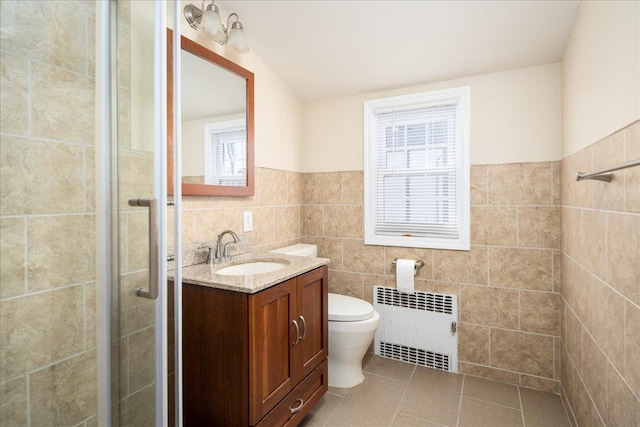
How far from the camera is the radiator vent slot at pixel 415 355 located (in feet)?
7.91

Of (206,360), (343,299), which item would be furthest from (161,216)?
(343,299)

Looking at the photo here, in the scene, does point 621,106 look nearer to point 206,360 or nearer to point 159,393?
point 159,393

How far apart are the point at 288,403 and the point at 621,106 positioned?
1813 millimetres

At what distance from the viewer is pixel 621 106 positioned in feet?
3.91

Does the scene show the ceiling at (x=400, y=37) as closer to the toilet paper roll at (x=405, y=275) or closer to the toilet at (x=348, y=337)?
the toilet paper roll at (x=405, y=275)

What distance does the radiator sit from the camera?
238cm

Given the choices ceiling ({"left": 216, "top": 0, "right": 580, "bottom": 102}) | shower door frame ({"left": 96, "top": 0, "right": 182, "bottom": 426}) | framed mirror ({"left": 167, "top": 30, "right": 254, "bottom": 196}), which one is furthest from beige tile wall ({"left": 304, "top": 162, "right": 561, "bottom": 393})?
shower door frame ({"left": 96, "top": 0, "right": 182, "bottom": 426})

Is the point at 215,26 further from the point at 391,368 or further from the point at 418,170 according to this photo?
the point at 391,368

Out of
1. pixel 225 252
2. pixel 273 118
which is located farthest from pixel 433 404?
pixel 273 118

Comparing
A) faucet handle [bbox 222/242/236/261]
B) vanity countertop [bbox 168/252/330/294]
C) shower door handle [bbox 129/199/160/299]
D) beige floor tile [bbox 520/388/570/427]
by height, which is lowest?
beige floor tile [bbox 520/388/570/427]

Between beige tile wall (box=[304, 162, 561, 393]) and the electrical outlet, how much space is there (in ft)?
3.51

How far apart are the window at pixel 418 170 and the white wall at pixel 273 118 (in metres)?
0.59

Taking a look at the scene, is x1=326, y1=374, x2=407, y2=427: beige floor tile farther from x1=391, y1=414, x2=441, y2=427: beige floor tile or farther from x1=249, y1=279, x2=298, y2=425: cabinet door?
x1=249, y1=279, x2=298, y2=425: cabinet door

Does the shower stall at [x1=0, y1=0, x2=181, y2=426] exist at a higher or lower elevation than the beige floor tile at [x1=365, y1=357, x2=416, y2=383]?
higher
